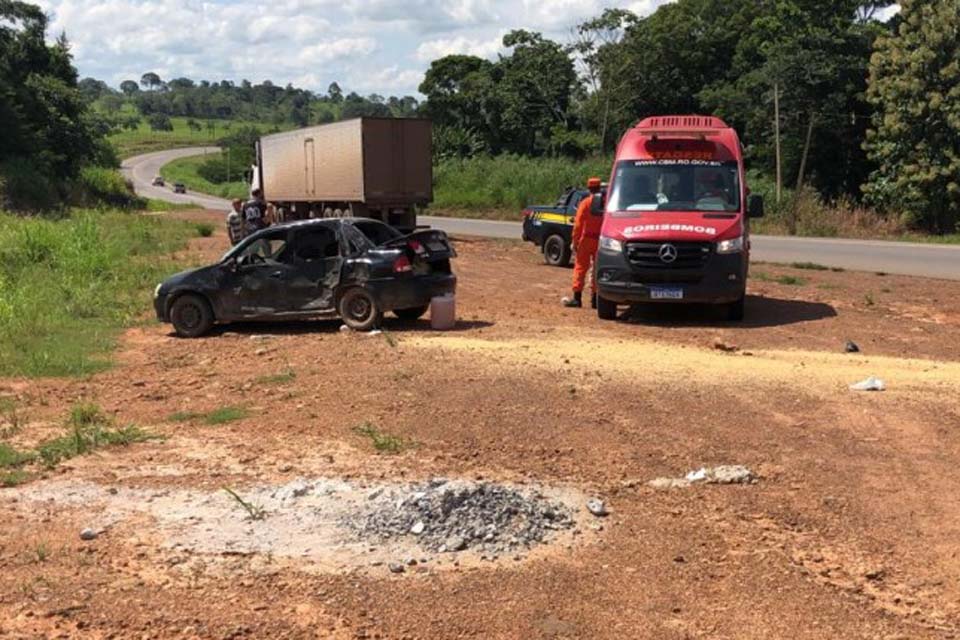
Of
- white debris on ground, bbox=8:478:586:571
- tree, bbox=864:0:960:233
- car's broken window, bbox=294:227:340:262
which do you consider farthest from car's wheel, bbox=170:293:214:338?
tree, bbox=864:0:960:233

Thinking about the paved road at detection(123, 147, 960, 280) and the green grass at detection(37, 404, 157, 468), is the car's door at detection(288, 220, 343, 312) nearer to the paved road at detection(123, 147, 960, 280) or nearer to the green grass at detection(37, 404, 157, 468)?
the green grass at detection(37, 404, 157, 468)

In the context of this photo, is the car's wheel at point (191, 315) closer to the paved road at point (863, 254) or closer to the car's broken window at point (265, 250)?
the car's broken window at point (265, 250)

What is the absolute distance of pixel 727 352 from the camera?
34.6 feet

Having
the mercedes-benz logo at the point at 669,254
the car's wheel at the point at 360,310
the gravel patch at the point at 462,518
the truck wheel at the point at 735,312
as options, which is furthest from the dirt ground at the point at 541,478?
the truck wheel at the point at 735,312

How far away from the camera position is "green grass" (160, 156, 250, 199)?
9388cm

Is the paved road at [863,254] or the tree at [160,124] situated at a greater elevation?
the tree at [160,124]

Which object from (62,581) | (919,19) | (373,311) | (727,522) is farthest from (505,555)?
(919,19)

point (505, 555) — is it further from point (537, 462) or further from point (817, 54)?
point (817, 54)

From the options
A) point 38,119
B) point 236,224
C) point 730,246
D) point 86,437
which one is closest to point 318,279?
point 86,437

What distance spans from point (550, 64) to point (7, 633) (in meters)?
56.7

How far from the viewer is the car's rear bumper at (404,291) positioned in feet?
39.3

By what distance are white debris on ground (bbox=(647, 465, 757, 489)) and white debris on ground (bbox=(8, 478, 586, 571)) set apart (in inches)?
24.2

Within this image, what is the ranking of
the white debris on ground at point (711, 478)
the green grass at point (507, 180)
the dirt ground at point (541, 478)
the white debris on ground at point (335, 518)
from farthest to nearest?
the green grass at point (507, 180)
the white debris on ground at point (711, 478)
the white debris on ground at point (335, 518)
the dirt ground at point (541, 478)

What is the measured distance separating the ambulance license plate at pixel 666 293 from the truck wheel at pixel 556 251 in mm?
8975
